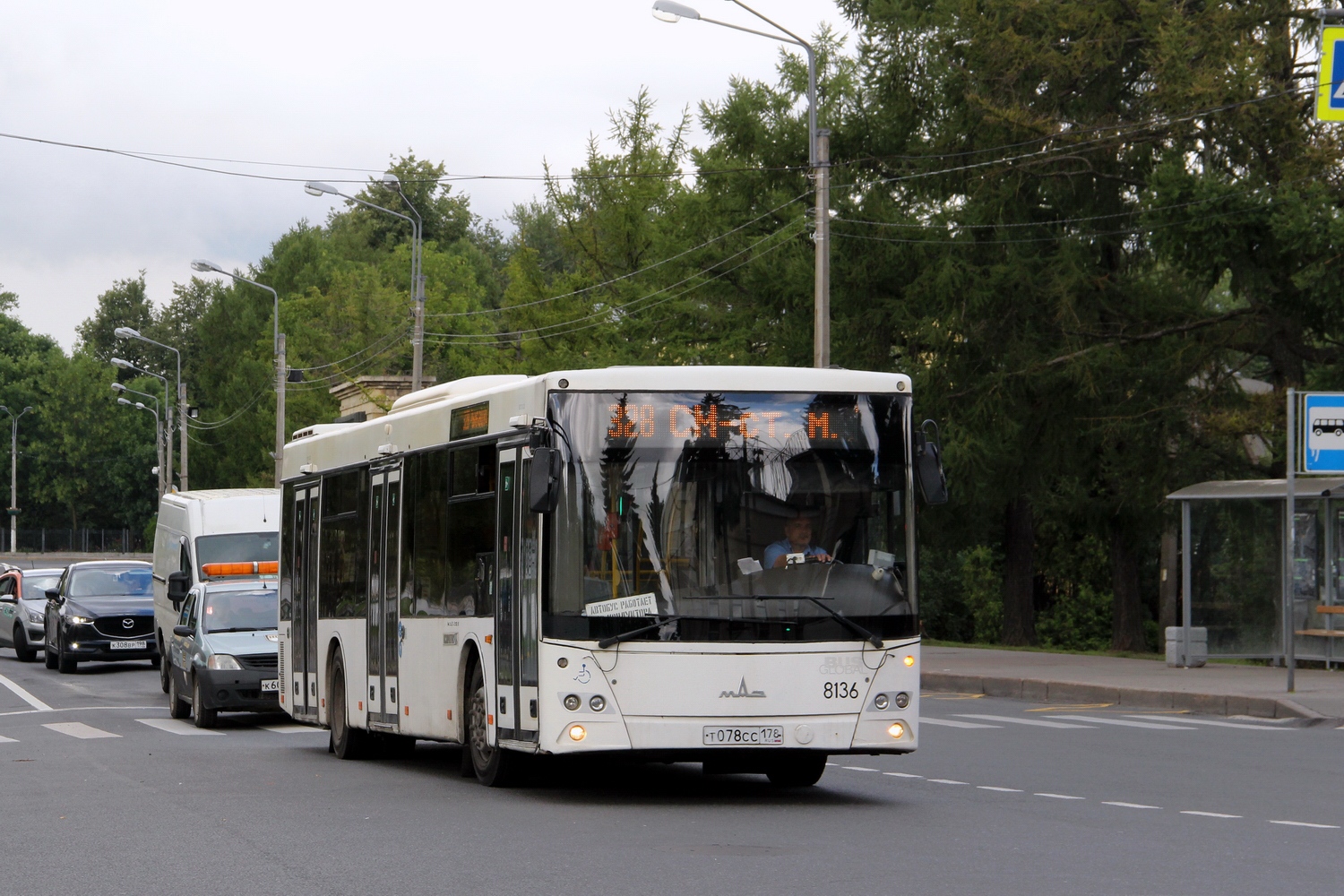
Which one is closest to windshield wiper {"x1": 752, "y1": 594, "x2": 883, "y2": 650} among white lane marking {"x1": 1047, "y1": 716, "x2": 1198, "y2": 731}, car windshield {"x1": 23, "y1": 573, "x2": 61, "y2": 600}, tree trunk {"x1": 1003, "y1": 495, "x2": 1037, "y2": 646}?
white lane marking {"x1": 1047, "y1": 716, "x2": 1198, "y2": 731}

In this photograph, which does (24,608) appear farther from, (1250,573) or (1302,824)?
(1302,824)

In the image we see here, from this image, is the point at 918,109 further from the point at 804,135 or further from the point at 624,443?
the point at 624,443

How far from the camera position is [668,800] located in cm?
1256

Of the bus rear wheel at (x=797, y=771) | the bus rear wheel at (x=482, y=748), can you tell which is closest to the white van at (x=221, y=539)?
the bus rear wheel at (x=482, y=748)

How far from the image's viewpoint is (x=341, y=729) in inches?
659

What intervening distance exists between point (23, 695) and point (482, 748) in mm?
15791

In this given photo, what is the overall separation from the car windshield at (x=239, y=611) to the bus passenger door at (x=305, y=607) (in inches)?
131

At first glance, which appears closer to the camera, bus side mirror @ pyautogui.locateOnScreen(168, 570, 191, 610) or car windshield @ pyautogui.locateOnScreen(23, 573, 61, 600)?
bus side mirror @ pyautogui.locateOnScreen(168, 570, 191, 610)

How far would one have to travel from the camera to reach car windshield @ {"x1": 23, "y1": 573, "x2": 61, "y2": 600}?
37.3m

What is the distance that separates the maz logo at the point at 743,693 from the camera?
11.7 meters

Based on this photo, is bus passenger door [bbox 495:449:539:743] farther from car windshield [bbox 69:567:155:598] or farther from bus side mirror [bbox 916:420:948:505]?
car windshield [bbox 69:567:155:598]

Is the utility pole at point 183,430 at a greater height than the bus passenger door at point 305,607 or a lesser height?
greater

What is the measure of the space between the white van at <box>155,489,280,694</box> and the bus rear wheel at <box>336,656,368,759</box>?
37.8ft

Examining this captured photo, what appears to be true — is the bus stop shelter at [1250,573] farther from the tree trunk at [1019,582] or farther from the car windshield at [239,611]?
the car windshield at [239,611]
